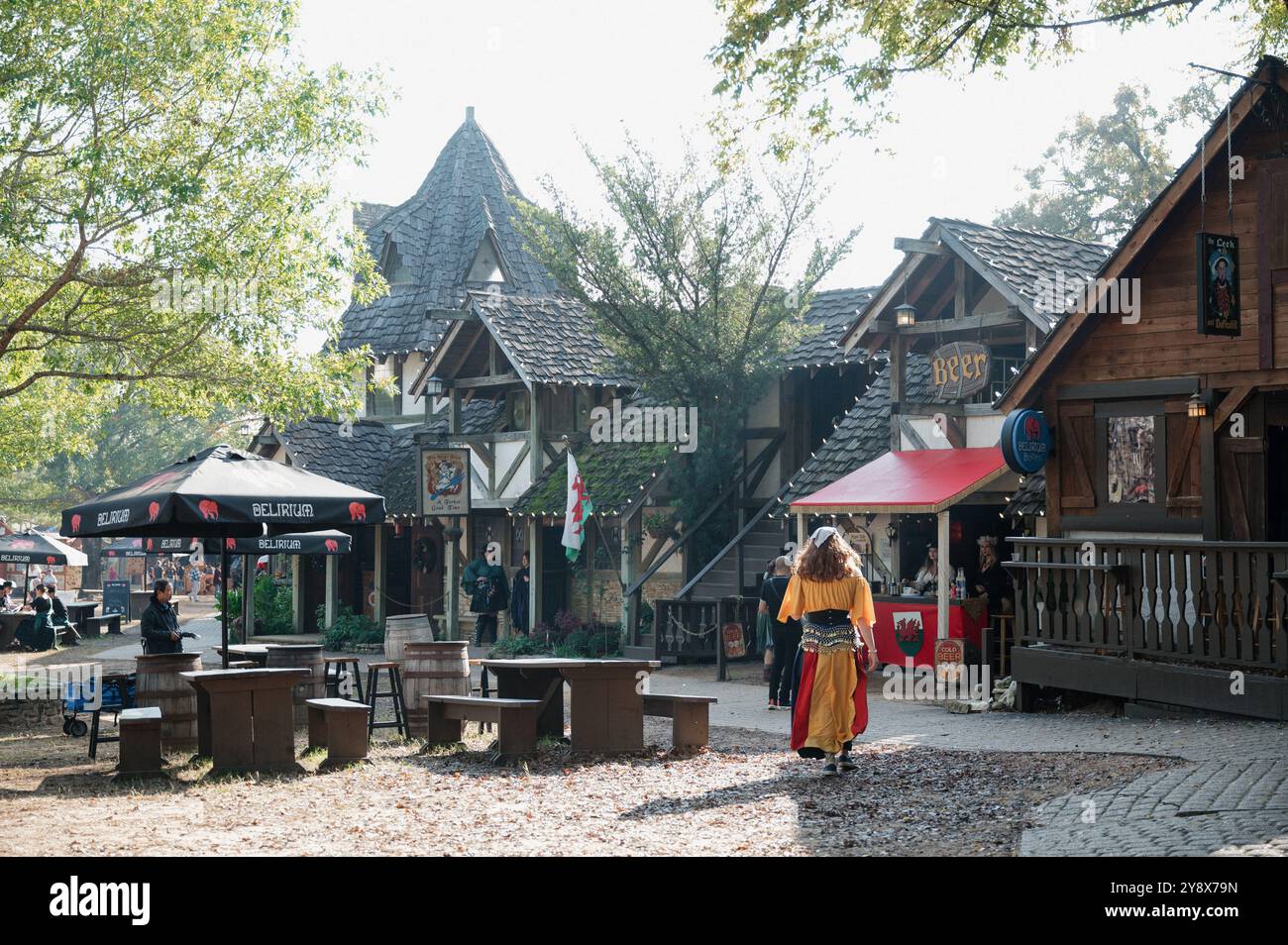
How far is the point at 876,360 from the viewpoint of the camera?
2234cm

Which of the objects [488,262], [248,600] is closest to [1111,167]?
[488,262]

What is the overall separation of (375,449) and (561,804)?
2086 centimetres

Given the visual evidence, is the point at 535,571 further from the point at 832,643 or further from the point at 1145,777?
the point at 1145,777

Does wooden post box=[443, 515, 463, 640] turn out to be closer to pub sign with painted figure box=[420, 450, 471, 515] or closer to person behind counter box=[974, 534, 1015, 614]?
pub sign with painted figure box=[420, 450, 471, 515]

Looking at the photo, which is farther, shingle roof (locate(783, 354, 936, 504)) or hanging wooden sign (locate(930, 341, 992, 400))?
shingle roof (locate(783, 354, 936, 504))

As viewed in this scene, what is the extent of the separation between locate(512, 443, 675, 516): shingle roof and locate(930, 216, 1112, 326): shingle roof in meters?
6.57

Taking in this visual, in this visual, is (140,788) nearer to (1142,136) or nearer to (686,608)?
(686,608)

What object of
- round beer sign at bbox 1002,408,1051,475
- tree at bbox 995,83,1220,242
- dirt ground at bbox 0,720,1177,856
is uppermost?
tree at bbox 995,83,1220,242

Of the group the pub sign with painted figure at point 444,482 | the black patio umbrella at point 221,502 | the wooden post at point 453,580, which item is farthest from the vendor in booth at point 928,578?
the wooden post at point 453,580

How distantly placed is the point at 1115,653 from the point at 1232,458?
2121 millimetres

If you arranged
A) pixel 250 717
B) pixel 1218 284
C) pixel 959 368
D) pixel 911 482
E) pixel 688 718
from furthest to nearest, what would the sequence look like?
pixel 959 368 < pixel 911 482 < pixel 1218 284 < pixel 688 718 < pixel 250 717

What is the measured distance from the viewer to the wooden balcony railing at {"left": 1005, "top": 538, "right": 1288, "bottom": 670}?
39.8 ft

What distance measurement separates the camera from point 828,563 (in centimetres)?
1070

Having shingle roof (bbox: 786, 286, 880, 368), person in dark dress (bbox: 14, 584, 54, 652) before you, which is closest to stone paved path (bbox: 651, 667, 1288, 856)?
shingle roof (bbox: 786, 286, 880, 368)
